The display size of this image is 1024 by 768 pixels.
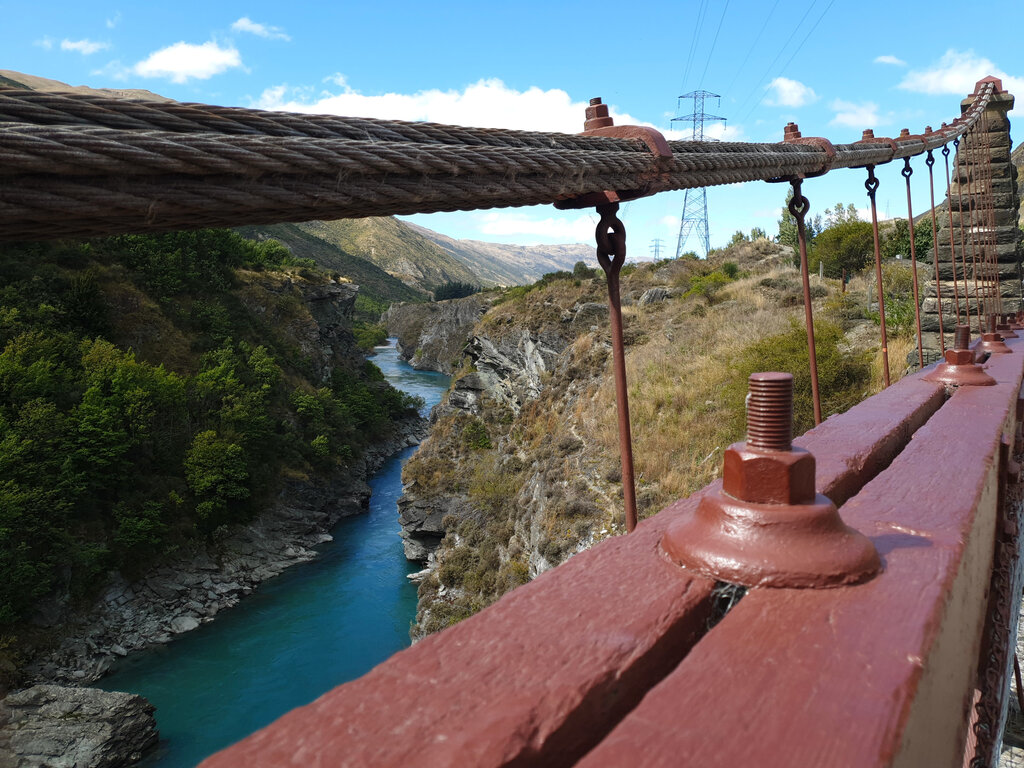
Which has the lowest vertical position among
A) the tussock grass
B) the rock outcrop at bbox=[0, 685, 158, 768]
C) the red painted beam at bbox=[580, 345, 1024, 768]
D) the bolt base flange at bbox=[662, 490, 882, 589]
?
the rock outcrop at bbox=[0, 685, 158, 768]

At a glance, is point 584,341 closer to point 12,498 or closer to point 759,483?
point 12,498

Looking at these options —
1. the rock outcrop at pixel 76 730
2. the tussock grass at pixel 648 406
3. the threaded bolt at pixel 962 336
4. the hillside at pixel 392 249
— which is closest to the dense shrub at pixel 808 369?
the tussock grass at pixel 648 406

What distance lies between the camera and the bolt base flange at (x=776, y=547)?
31.2 inches

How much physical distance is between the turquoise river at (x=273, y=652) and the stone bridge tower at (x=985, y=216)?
21.3 metres

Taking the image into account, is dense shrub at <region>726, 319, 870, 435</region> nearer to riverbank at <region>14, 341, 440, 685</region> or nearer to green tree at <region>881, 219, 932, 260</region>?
green tree at <region>881, 219, 932, 260</region>

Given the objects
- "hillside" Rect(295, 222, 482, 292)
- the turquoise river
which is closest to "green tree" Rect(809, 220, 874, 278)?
the turquoise river

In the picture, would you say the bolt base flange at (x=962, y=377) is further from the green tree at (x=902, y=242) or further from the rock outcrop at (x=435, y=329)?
the rock outcrop at (x=435, y=329)

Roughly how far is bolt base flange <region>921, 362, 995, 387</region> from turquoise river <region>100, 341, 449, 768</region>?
22.6 meters

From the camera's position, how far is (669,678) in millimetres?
622

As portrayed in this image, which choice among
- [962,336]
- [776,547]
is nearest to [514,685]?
[776,547]

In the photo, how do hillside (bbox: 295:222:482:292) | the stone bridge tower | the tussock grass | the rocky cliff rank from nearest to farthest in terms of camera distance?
the stone bridge tower → the tussock grass → the rocky cliff → hillside (bbox: 295:222:482:292)

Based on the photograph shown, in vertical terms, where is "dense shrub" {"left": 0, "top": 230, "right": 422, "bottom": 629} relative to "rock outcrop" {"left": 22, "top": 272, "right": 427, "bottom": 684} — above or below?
above

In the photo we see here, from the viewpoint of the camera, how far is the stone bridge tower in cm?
698

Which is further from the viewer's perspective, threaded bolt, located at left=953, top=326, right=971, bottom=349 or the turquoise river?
the turquoise river
